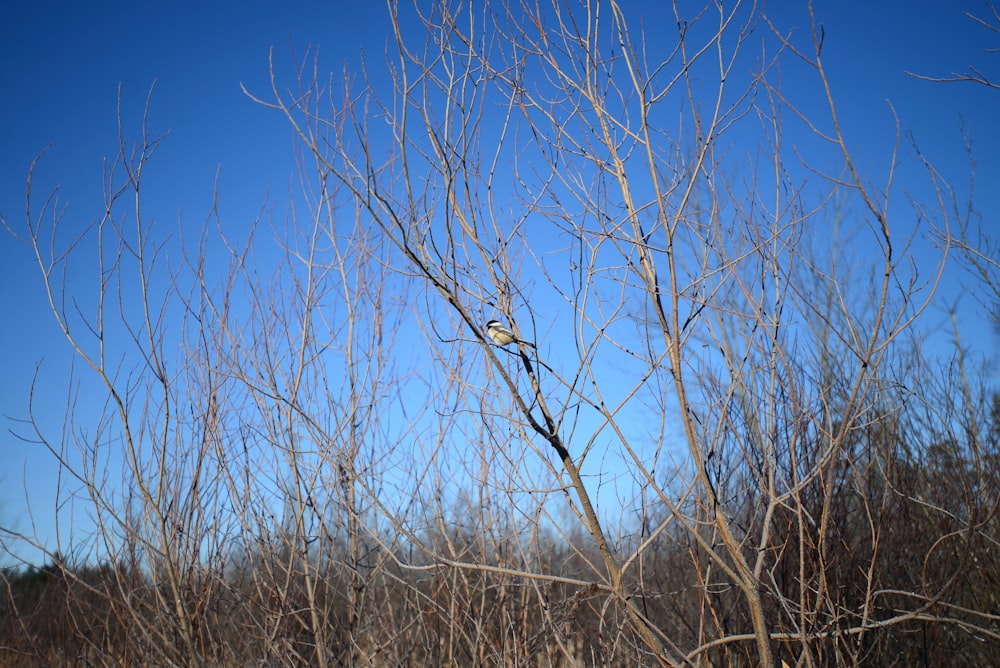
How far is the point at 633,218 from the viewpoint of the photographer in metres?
2.26

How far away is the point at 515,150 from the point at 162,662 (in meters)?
2.69

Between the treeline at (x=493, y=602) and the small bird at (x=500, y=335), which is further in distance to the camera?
the treeline at (x=493, y=602)

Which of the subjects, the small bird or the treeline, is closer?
the small bird

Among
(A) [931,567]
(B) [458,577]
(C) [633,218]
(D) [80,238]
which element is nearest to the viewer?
(C) [633,218]

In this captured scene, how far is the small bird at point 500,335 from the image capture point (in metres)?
2.39

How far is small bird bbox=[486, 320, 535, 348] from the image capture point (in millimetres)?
2389

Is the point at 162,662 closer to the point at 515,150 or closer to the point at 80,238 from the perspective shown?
the point at 80,238

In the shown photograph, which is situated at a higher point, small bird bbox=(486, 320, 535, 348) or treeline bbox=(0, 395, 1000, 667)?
small bird bbox=(486, 320, 535, 348)

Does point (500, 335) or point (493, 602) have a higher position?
point (500, 335)

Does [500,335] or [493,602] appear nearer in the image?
[500,335]

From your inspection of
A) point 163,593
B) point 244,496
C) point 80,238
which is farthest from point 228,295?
point 163,593

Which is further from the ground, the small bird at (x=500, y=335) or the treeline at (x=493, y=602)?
the small bird at (x=500, y=335)

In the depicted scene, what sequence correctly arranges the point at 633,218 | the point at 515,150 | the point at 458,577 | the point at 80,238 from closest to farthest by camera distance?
the point at 633,218, the point at 515,150, the point at 80,238, the point at 458,577

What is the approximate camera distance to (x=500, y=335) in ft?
8.04
